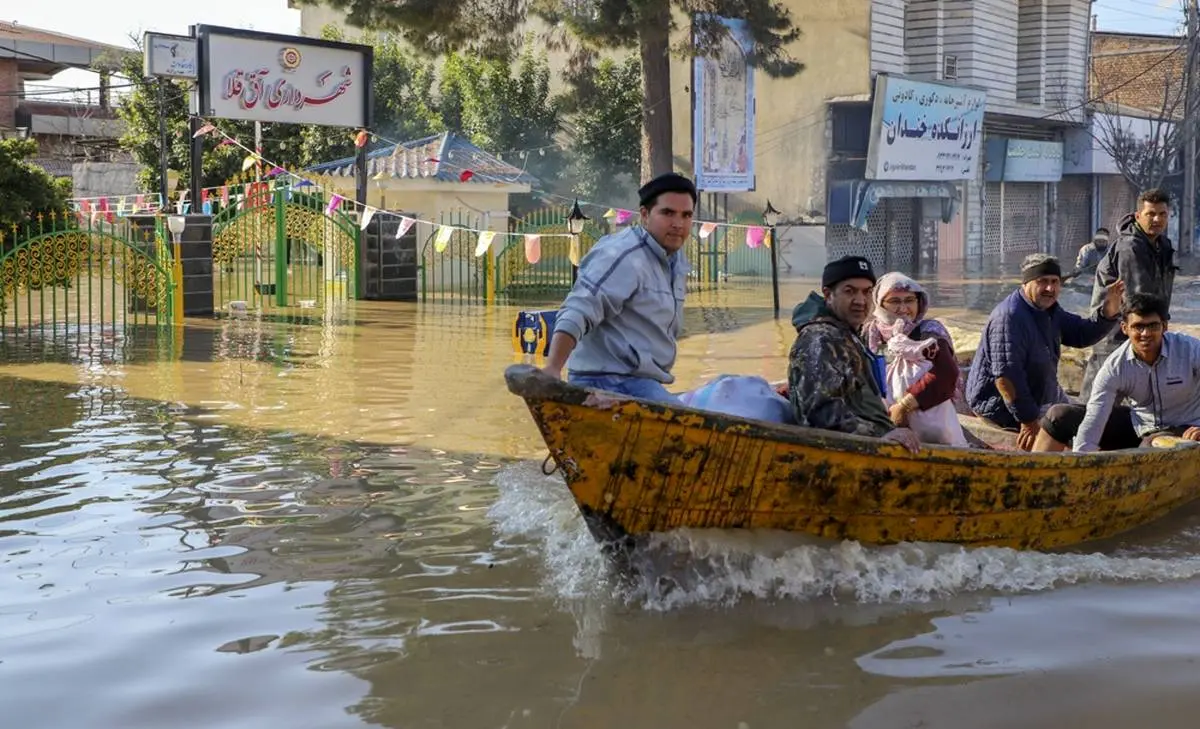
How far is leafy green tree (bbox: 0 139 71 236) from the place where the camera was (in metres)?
14.5

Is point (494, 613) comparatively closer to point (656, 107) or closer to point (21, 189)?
point (21, 189)

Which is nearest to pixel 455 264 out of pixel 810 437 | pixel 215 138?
pixel 215 138

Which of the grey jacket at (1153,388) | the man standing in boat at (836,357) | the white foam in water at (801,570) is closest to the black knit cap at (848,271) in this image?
the man standing in boat at (836,357)

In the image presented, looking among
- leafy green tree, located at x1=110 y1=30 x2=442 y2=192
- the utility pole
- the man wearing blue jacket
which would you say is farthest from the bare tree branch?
the man wearing blue jacket

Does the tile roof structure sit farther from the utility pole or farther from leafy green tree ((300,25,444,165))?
the utility pole

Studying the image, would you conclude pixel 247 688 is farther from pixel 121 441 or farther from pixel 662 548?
pixel 121 441

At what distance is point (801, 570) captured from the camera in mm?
5293

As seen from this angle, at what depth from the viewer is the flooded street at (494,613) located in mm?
4230

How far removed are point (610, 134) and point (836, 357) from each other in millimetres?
26222

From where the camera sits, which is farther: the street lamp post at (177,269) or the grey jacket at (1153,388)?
the street lamp post at (177,269)

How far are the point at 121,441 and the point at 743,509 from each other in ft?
16.9

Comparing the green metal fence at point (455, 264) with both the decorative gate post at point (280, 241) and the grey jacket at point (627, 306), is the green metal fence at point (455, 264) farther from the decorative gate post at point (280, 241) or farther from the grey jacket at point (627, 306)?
the grey jacket at point (627, 306)

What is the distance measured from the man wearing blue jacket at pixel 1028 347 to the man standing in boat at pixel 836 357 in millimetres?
2056

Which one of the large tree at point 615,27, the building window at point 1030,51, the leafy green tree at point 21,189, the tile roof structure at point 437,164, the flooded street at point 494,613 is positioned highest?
the building window at point 1030,51
